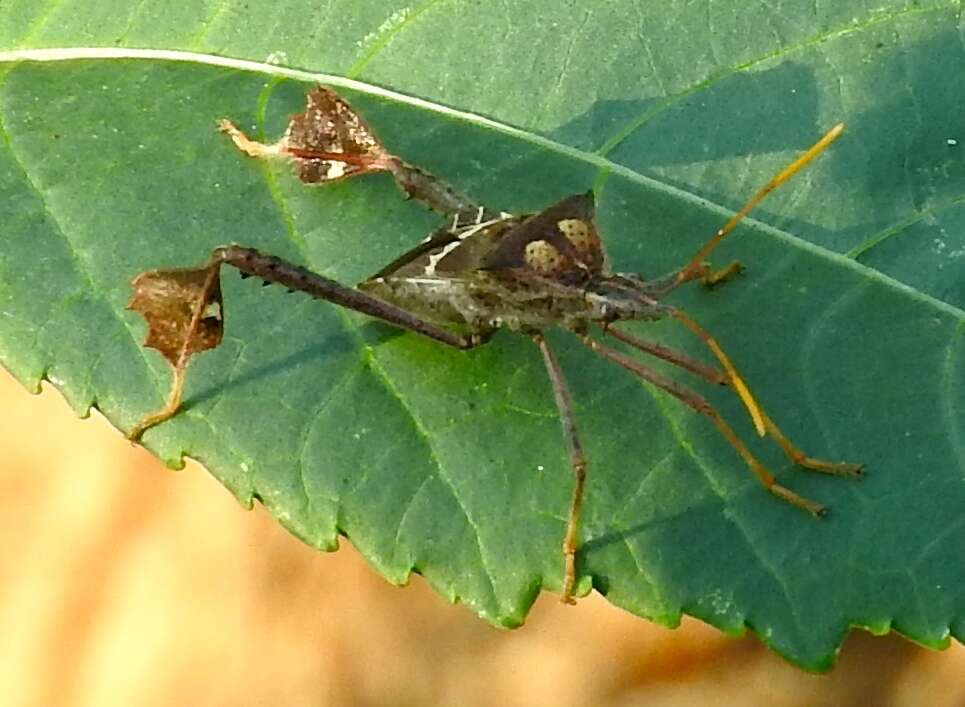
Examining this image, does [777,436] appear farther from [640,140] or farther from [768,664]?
[768,664]

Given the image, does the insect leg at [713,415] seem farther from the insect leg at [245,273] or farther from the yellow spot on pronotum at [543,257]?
the insect leg at [245,273]

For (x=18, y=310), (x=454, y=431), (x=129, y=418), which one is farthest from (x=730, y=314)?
(x=18, y=310)

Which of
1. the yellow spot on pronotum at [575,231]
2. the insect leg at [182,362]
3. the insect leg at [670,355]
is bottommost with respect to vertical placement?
the insect leg at [670,355]

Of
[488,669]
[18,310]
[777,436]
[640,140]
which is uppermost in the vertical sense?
[640,140]

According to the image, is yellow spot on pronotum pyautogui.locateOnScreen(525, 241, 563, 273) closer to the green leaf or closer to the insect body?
the insect body

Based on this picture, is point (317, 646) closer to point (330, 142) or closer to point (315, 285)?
point (315, 285)

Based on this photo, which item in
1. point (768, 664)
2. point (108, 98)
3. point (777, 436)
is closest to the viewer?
point (777, 436)

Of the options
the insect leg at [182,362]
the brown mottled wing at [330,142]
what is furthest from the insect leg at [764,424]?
the insect leg at [182,362]
